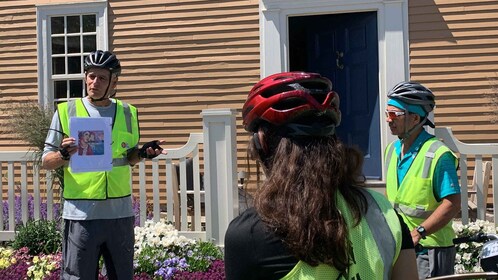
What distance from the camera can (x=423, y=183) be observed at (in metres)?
3.23

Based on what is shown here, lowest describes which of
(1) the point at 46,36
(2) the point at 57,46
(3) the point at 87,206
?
(3) the point at 87,206

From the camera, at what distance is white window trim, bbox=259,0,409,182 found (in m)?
8.23

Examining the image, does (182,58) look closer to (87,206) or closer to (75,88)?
(75,88)

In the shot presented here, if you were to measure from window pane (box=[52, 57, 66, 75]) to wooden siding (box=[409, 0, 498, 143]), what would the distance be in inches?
206

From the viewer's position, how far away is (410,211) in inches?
129

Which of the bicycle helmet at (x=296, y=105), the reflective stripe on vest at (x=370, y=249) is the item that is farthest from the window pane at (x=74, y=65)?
the reflective stripe on vest at (x=370, y=249)

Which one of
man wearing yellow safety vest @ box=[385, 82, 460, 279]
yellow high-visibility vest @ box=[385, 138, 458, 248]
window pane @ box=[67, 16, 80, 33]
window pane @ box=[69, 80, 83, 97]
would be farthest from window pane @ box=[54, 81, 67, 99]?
yellow high-visibility vest @ box=[385, 138, 458, 248]

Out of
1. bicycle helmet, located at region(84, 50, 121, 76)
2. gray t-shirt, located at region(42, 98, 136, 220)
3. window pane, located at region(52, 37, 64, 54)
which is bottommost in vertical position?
gray t-shirt, located at region(42, 98, 136, 220)

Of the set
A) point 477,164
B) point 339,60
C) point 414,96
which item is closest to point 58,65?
point 339,60

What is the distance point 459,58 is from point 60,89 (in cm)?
590

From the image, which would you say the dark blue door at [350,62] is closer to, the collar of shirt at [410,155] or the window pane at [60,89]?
the window pane at [60,89]

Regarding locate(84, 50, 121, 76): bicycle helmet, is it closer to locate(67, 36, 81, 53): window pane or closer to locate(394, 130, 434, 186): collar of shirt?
locate(394, 130, 434, 186): collar of shirt

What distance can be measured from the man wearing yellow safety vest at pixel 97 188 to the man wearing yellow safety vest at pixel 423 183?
1505 mm

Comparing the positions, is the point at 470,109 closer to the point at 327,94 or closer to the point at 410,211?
the point at 410,211
